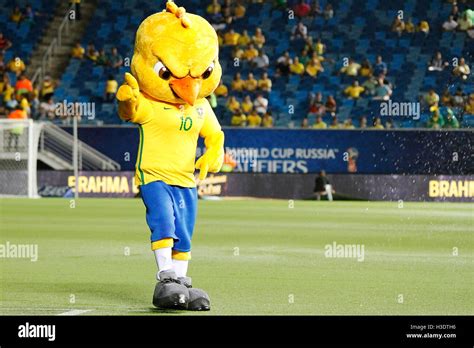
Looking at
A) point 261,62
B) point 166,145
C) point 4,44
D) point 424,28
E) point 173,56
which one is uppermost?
point 4,44

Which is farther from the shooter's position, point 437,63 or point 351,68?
point 351,68

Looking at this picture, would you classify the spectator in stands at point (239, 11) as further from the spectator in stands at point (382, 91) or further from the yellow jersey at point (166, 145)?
the yellow jersey at point (166, 145)

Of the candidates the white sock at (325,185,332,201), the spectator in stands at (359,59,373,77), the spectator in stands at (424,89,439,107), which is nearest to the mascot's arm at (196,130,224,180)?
the white sock at (325,185,332,201)

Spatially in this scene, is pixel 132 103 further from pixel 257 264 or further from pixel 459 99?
pixel 459 99

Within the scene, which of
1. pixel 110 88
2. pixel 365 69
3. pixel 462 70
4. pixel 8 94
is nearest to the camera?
pixel 462 70

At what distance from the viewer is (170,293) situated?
33.4 feet

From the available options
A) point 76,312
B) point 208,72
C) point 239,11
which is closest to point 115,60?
point 239,11

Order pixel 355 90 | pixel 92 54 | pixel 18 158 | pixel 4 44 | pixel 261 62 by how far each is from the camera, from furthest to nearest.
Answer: pixel 4 44
pixel 92 54
pixel 261 62
pixel 355 90
pixel 18 158

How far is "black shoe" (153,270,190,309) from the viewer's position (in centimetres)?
1019

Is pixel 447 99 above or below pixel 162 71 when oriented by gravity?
above

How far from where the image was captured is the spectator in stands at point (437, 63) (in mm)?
38634

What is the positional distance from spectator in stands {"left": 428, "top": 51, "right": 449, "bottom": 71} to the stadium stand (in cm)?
20

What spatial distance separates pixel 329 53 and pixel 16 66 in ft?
36.0

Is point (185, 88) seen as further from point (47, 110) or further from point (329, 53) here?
point (329, 53)
